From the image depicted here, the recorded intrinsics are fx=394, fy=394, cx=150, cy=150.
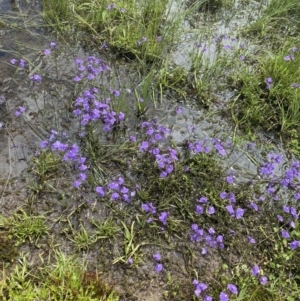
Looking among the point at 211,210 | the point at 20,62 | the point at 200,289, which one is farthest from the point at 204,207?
the point at 20,62

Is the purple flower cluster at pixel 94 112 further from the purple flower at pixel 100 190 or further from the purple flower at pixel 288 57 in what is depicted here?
the purple flower at pixel 288 57

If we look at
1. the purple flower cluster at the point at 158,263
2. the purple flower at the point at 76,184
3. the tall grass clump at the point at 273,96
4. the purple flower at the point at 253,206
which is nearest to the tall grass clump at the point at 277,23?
the tall grass clump at the point at 273,96

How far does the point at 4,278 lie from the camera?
8.79ft

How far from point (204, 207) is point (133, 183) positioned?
2.10ft

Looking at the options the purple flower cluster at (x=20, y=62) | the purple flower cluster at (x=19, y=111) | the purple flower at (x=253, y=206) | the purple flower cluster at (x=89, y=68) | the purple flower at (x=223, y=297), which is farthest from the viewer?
the purple flower cluster at (x=20, y=62)

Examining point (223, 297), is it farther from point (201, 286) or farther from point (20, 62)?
point (20, 62)

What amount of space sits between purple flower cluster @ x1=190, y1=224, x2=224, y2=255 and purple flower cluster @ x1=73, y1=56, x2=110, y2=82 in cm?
172

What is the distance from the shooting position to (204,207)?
3.36 meters

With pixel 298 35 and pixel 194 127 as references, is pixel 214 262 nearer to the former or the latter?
pixel 194 127

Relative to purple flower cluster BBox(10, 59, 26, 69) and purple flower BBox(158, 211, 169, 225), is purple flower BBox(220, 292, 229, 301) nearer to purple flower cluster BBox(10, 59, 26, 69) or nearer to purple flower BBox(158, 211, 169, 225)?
purple flower BBox(158, 211, 169, 225)

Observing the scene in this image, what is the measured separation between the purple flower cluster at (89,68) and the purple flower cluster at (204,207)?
61.1 inches

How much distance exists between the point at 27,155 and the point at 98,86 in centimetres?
111

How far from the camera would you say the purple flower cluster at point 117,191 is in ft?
10.4

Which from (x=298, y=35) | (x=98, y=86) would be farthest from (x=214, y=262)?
(x=298, y=35)
